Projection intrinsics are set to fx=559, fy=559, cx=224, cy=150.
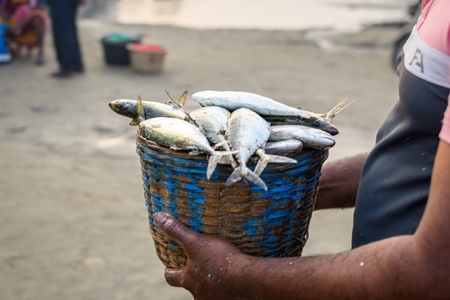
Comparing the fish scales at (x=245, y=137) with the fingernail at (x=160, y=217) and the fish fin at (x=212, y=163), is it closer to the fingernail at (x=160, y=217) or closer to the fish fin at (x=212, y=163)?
the fish fin at (x=212, y=163)

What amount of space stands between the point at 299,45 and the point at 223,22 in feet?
12.9

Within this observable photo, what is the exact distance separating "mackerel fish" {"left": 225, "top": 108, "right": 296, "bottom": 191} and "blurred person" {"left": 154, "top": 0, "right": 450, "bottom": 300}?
0.72ft

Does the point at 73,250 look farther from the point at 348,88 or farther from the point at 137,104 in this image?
the point at 348,88

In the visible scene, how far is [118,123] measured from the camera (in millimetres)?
6668

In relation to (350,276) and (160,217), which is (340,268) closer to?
(350,276)

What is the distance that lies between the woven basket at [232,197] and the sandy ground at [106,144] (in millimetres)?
995

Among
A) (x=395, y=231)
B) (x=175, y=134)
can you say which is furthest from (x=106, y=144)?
(x=395, y=231)

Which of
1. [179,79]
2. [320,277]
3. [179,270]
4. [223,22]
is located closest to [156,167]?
[179,270]

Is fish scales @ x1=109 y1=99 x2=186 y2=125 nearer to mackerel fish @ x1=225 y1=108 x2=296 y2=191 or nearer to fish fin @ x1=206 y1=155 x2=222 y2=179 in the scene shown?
mackerel fish @ x1=225 y1=108 x2=296 y2=191

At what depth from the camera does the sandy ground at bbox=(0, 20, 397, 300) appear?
3.71m

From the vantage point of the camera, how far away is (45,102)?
7.44 metres

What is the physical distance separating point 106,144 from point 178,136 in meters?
4.61

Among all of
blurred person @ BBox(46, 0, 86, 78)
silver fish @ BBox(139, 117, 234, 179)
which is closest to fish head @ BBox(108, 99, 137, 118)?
silver fish @ BBox(139, 117, 234, 179)

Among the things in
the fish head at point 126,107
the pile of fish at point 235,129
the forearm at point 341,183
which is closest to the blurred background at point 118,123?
the forearm at point 341,183
